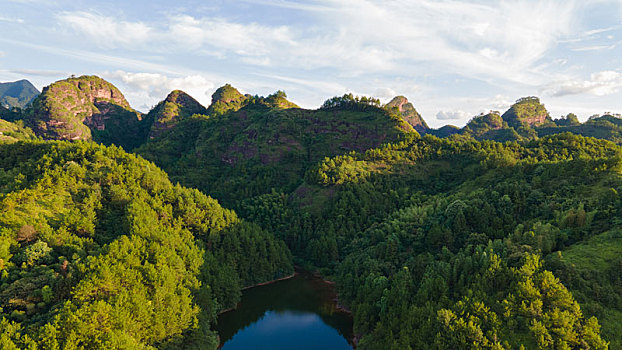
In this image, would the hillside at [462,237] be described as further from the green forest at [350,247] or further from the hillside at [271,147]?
the hillside at [271,147]

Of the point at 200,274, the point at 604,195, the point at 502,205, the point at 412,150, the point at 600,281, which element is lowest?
the point at 200,274

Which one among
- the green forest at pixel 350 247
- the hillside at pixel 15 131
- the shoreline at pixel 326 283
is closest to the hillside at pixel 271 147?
the green forest at pixel 350 247

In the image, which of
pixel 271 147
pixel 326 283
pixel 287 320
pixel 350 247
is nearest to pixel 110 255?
pixel 287 320

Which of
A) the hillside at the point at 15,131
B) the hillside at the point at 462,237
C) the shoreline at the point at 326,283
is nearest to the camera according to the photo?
the hillside at the point at 462,237

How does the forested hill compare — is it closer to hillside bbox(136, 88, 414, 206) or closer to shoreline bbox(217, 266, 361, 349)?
shoreline bbox(217, 266, 361, 349)

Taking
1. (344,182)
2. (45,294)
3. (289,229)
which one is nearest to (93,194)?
(45,294)

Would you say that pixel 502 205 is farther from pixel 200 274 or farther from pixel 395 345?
pixel 200 274
